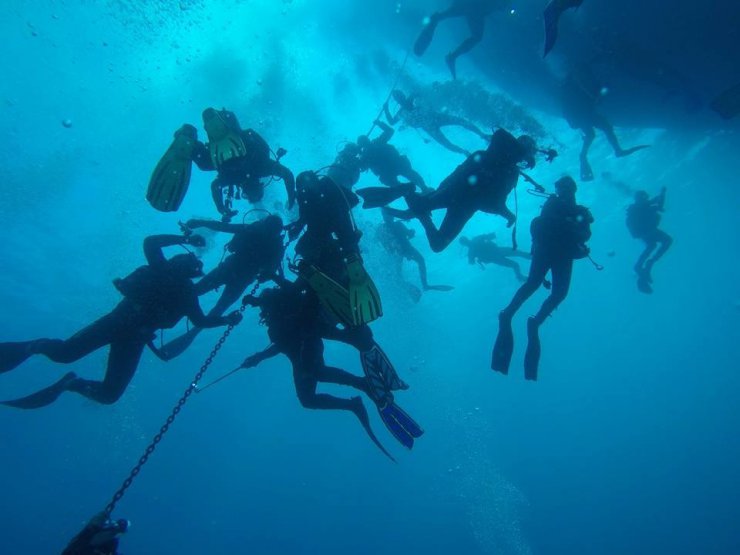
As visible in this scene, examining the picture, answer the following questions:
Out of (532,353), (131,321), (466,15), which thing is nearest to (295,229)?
(131,321)

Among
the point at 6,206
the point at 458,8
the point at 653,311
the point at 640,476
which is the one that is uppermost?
the point at 653,311

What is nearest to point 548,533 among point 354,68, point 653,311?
point 653,311

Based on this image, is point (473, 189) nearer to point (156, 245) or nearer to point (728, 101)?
point (156, 245)

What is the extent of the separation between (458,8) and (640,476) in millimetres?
79474

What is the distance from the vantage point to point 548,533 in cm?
5809

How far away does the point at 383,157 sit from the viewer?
12734 mm

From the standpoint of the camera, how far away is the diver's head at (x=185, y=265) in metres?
6.13

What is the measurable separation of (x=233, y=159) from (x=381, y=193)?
263 centimetres

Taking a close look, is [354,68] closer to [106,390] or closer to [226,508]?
[106,390]

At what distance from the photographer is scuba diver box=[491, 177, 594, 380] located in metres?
7.84

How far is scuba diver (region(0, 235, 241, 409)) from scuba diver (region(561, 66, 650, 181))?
45.8 feet

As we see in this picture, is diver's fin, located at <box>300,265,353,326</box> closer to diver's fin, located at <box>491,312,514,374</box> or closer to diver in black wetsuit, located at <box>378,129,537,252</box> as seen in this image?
diver in black wetsuit, located at <box>378,129,537,252</box>

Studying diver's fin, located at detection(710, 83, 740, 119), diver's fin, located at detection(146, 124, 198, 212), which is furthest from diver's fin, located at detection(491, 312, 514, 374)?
diver's fin, located at detection(710, 83, 740, 119)

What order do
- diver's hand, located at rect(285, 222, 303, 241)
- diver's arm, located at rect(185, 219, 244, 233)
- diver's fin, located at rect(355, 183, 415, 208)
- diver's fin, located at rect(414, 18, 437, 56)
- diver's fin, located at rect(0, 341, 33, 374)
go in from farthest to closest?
diver's fin, located at rect(414, 18, 437, 56), diver's fin, located at rect(355, 183, 415, 208), diver's arm, located at rect(185, 219, 244, 233), diver's hand, located at rect(285, 222, 303, 241), diver's fin, located at rect(0, 341, 33, 374)
